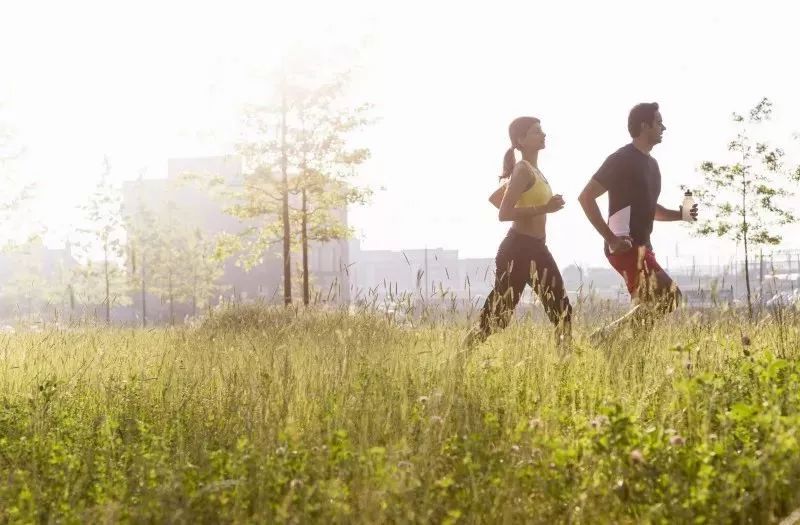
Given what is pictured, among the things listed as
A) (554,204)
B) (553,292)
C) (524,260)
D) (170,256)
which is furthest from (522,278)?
(170,256)

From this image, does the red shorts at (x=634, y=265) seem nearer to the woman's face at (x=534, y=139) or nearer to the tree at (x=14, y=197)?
the woman's face at (x=534, y=139)

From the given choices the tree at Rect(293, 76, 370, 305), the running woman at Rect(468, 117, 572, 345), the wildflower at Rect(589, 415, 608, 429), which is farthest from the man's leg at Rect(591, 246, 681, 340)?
the tree at Rect(293, 76, 370, 305)

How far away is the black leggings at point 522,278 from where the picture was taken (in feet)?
19.0

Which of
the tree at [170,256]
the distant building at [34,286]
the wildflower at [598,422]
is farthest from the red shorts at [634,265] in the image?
the distant building at [34,286]

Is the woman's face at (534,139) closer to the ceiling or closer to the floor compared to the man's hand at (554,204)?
closer to the ceiling

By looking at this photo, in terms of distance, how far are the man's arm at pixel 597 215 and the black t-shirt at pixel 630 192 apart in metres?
0.07

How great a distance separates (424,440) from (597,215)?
2940 mm

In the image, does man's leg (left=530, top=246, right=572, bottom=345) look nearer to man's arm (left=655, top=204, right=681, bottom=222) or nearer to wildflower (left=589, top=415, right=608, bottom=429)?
man's arm (left=655, top=204, right=681, bottom=222)

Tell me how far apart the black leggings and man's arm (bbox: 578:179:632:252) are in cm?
41

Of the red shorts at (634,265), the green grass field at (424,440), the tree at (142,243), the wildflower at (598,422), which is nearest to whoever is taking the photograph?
the green grass field at (424,440)

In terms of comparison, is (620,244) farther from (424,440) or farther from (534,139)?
(424,440)

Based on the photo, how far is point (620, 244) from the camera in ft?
18.7

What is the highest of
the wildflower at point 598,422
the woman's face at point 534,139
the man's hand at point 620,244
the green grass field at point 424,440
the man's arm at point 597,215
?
the woman's face at point 534,139

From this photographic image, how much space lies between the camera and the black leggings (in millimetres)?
5797
